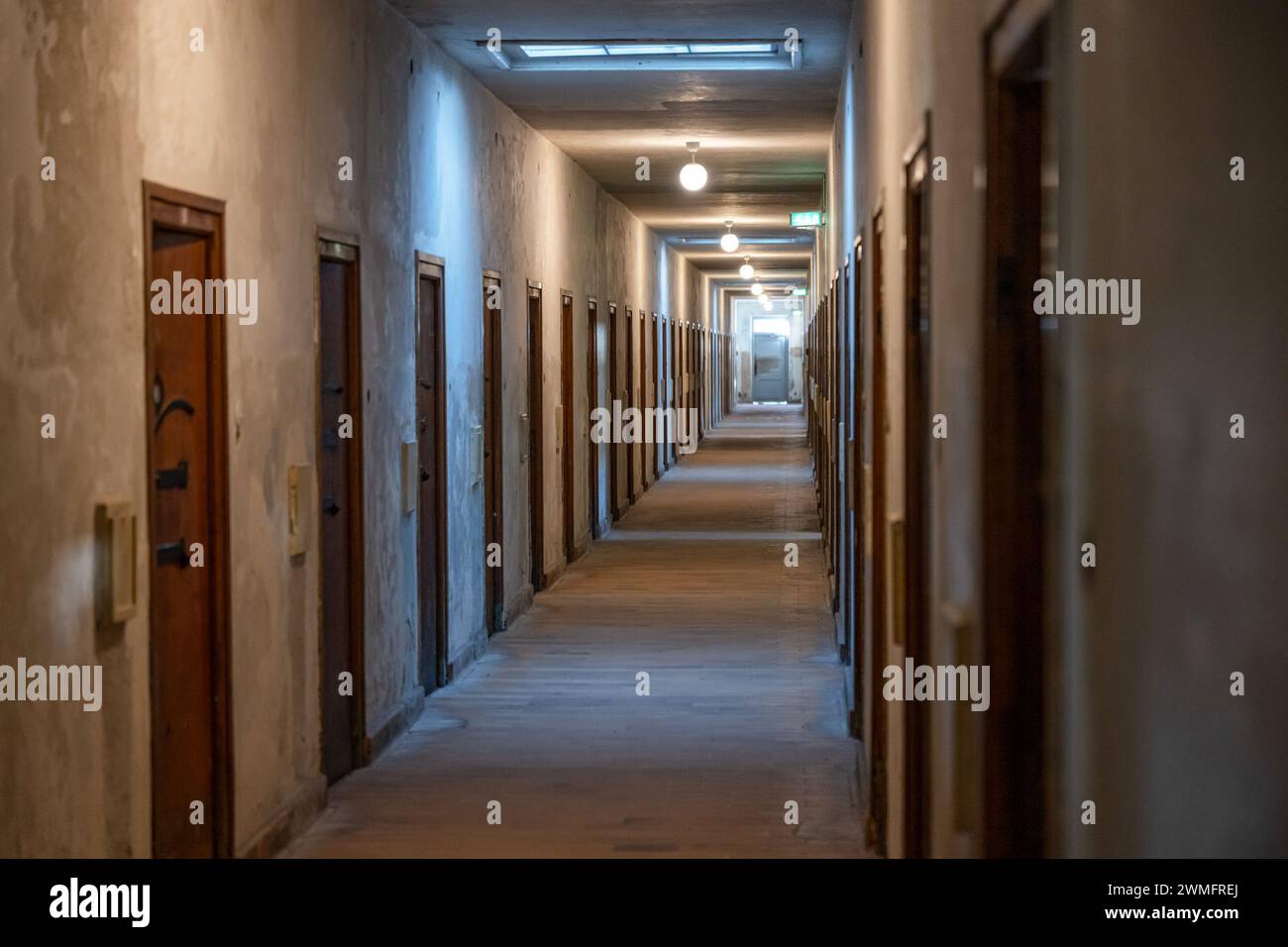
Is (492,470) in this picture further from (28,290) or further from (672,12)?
(28,290)

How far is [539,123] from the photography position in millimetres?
11602

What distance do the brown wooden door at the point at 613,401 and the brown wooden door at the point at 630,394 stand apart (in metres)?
0.55

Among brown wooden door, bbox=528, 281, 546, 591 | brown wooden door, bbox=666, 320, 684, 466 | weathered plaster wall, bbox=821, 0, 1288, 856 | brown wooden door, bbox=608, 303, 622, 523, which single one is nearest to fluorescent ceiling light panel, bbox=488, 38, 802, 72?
brown wooden door, bbox=528, 281, 546, 591

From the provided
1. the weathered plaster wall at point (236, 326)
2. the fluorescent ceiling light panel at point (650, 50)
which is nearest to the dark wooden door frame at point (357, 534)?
the weathered plaster wall at point (236, 326)

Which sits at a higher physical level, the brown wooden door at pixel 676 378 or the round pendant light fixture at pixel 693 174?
the round pendant light fixture at pixel 693 174

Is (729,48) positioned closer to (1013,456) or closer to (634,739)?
(634,739)

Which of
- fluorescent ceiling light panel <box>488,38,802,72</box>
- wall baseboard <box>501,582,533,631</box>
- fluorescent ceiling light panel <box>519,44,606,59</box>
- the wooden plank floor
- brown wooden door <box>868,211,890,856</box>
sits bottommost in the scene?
the wooden plank floor

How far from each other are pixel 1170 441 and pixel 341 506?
5523 millimetres

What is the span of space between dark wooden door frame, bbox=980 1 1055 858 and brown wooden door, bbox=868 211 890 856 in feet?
7.73

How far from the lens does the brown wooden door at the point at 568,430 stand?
13539 millimetres

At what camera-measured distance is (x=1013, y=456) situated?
112 inches

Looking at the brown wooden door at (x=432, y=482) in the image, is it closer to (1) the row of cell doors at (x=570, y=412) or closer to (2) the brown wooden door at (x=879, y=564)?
(1) the row of cell doors at (x=570, y=412)

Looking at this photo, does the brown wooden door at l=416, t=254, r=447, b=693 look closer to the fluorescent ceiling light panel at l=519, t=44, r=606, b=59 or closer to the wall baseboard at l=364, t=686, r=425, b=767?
the wall baseboard at l=364, t=686, r=425, b=767

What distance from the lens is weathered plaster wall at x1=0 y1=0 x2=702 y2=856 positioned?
3.69 metres
